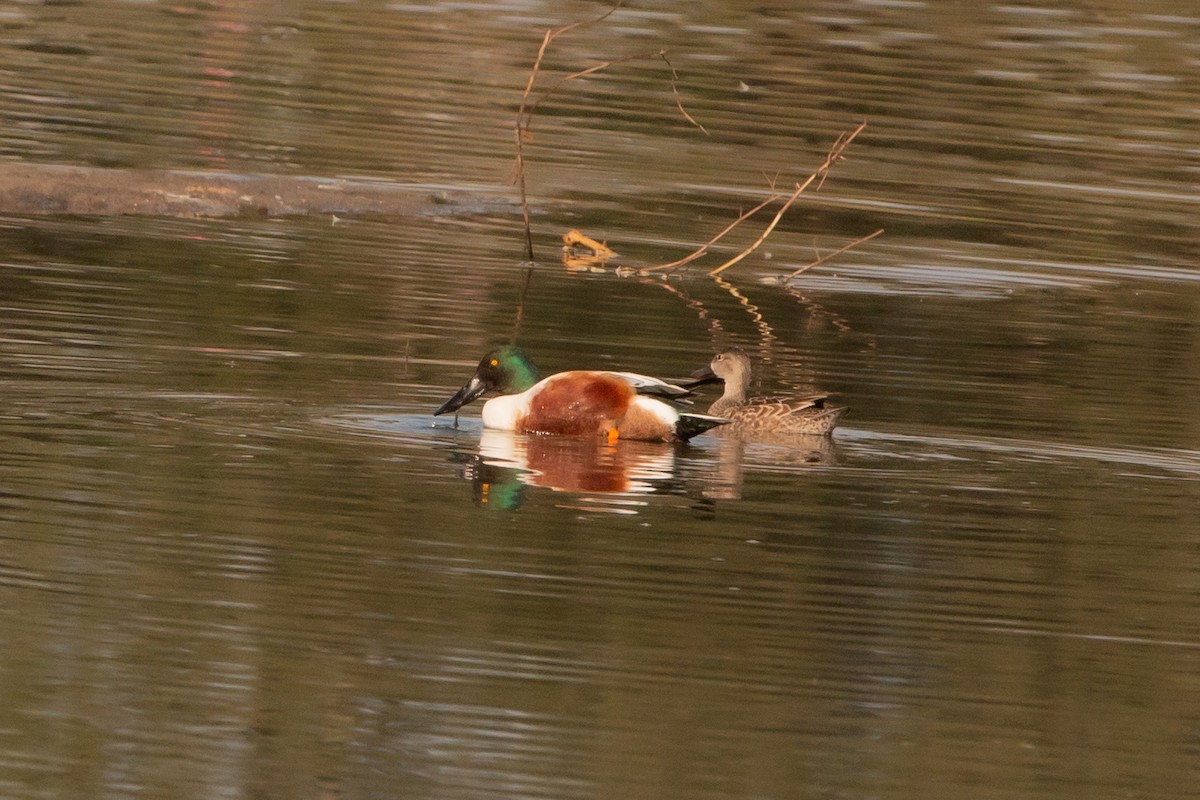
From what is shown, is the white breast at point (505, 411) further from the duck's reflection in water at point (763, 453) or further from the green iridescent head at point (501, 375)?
the duck's reflection in water at point (763, 453)

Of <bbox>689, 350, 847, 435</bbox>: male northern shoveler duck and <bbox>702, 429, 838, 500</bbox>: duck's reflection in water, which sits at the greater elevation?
<bbox>689, 350, 847, 435</bbox>: male northern shoveler duck

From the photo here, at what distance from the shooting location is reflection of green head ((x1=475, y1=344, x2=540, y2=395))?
11906mm

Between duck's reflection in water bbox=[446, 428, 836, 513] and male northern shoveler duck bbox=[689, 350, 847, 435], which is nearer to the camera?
duck's reflection in water bbox=[446, 428, 836, 513]

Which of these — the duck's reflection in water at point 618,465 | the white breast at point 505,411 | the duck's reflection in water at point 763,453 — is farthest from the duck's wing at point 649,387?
the white breast at point 505,411

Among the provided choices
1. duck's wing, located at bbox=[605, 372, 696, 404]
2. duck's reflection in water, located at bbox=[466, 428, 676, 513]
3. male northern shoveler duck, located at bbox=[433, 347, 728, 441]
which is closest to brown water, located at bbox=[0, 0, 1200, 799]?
duck's reflection in water, located at bbox=[466, 428, 676, 513]

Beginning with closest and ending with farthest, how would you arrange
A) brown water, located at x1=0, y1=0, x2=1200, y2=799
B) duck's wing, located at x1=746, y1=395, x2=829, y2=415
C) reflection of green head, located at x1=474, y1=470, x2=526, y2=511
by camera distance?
brown water, located at x1=0, y1=0, x2=1200, y2=799
reflection of green head, located at x1=474, y1=470, x2=526, y2=511
duck's wing, located at x1=746, y1=395, x2=829, y2=415

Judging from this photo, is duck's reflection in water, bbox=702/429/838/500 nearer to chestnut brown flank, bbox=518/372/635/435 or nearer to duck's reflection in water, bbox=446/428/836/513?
duck's reflection in water, bbox=446/428/836/513

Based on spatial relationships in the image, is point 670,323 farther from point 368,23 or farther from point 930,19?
point 930,19

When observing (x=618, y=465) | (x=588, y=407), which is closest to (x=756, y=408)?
(x=588, y=407)

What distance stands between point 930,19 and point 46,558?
1358 inches

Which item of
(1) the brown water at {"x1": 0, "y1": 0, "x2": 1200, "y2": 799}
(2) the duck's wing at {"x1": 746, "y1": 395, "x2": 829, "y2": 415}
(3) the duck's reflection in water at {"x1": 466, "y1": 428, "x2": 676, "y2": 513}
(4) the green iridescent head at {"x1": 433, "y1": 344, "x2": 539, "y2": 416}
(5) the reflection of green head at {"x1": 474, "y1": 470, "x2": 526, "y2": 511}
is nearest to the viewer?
(1) the brown water at {"x1": 0, "y1": 0, "x2": 1200, "y2": 799}

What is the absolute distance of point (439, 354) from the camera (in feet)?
45.3

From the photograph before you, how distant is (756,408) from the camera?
12094mm

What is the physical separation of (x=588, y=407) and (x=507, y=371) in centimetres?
59
